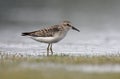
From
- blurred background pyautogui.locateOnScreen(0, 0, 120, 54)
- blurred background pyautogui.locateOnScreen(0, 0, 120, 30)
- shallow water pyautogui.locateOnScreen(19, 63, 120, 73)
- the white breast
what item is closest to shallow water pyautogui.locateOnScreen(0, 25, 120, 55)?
blurred background pyautogui.locateOnScreen(0, 0, 120, 54)

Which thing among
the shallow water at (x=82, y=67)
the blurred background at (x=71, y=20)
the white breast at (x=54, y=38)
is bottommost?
the shallow water at (x=82, y=67)

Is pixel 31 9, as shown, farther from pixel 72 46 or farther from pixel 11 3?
pixel 72 46

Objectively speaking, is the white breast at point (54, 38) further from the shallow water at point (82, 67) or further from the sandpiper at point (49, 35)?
the shallow water at point (82, 67)

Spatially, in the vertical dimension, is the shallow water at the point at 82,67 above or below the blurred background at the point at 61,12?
below

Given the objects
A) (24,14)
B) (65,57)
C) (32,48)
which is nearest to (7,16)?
(24,14)

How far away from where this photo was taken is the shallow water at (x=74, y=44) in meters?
22.7

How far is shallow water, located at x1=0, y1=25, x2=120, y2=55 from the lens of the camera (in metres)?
22.7

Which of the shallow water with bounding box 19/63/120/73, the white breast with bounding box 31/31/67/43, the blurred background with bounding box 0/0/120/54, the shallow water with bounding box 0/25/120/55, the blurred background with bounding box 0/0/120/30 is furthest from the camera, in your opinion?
the blurred background with bounding box 0/0/120/30

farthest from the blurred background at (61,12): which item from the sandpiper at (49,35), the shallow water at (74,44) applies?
the sandpiper at (49,35)

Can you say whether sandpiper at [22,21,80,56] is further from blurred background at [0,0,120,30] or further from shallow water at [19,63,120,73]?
blurred background at [0,0,120,30]

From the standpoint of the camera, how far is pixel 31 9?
45906 mm

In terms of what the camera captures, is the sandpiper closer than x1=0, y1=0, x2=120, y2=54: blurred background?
Yes

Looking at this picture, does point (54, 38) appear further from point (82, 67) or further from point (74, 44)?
Result: point (74, 44)

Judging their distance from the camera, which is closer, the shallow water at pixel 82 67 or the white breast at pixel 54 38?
the shallow water at pixel 82 67
